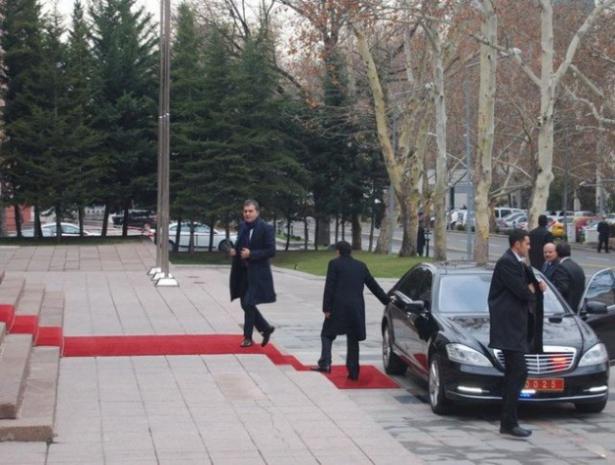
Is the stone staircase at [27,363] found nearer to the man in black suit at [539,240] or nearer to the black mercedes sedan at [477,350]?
the black mercedes sedan at [477,350]

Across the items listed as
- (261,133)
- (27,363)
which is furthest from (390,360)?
(261,133)

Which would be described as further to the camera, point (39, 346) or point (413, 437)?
point (39, 346)

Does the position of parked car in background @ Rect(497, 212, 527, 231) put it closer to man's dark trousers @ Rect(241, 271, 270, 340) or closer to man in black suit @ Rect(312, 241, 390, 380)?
man's dark trousers @ Rect(241, 271, 270, 340)

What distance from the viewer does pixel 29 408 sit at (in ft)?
31.0

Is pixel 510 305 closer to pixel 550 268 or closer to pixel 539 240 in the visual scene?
pixel 550 268

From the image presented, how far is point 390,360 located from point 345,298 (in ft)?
4.41

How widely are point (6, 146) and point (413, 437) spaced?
32978 millimetres

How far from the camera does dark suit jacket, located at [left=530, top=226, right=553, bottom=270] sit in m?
20.0

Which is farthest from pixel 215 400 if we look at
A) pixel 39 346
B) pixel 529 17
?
pixel 529 17

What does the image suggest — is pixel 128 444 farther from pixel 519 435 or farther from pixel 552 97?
pixel 552 97

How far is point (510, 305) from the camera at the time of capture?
32.5 ft

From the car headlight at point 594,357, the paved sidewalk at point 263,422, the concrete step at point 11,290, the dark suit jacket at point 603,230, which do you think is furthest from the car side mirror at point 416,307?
the dark suit jacket at point 603,230

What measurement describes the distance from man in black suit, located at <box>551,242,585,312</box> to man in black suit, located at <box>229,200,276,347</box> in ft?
11.6

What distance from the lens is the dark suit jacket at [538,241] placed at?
20.0 meters
